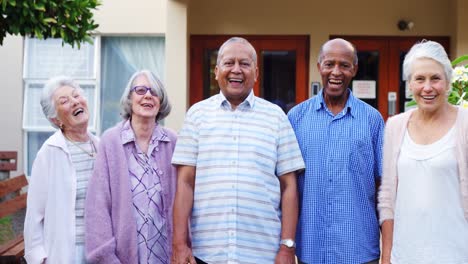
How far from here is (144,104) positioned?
3.73 meters

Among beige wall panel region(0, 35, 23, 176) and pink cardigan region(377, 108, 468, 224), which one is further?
beige wall panel region(0, 35, 23, 176)

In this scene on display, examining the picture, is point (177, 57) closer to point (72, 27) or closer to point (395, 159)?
point (72, 27)

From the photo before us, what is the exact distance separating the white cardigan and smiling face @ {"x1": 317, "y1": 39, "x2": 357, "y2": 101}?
162 centimetres

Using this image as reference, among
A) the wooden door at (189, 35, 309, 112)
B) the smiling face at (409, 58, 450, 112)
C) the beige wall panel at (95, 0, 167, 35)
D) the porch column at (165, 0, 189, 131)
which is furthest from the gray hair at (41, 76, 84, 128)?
the beige wall panel at (95, 0, 167, 35)

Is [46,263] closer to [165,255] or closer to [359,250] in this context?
[165,255]

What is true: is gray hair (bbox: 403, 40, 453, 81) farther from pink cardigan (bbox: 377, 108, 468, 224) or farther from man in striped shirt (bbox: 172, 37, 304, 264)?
man in striped shirt (bbox: 172, 37, 304, 264)

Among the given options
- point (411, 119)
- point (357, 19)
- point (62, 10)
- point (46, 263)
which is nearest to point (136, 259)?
point (46, 263)

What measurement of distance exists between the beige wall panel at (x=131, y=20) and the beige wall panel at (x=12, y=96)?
1.40 meters

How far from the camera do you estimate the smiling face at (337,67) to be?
364cm

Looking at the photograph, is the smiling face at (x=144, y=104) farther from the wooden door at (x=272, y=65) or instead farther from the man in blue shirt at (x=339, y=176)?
the wooden door at (x=272, y=65)

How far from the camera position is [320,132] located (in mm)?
3641

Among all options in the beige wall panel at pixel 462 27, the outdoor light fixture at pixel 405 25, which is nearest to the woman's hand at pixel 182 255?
the beige wall panel at pixel 462 27

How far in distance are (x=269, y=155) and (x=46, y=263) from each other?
150 centimetres

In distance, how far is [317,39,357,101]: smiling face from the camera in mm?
3637
